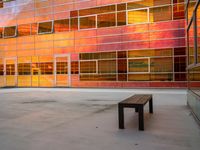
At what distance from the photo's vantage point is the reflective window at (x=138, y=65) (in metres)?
18.9

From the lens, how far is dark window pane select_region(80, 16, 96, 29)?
69.7ft

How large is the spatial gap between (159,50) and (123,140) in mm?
15063

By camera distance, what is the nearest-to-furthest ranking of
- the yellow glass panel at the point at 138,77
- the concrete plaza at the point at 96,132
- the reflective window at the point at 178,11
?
the concrete plaza at the point at 96,132 < the reflective window at the point at 178,11 < the yellow glass panel at the point at 138,77

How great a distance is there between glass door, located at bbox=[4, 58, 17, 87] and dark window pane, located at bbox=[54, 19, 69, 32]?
20.4ft

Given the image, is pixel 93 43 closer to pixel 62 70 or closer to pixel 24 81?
pixel 62 70

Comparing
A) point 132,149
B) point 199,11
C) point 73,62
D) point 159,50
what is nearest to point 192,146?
point 132,149

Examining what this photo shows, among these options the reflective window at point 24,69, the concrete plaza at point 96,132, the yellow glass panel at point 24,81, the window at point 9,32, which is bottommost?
the concrete plaza at point 96,132

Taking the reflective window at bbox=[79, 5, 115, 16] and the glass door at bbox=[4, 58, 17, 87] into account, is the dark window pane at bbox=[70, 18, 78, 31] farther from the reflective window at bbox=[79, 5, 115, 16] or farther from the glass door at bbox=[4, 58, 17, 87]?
the glass door at bbox=[4, 58, 17, 87]

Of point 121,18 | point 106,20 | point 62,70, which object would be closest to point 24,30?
point 62,70

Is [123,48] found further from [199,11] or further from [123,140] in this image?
[123,140]

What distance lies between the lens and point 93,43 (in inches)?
830

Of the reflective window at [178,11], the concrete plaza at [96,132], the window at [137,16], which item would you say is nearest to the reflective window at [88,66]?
the window at [137,16]

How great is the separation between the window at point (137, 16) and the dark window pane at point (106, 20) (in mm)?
1457

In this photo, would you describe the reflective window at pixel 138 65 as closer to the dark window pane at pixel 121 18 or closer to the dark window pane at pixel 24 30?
the dark window pane at pixel 121 18
